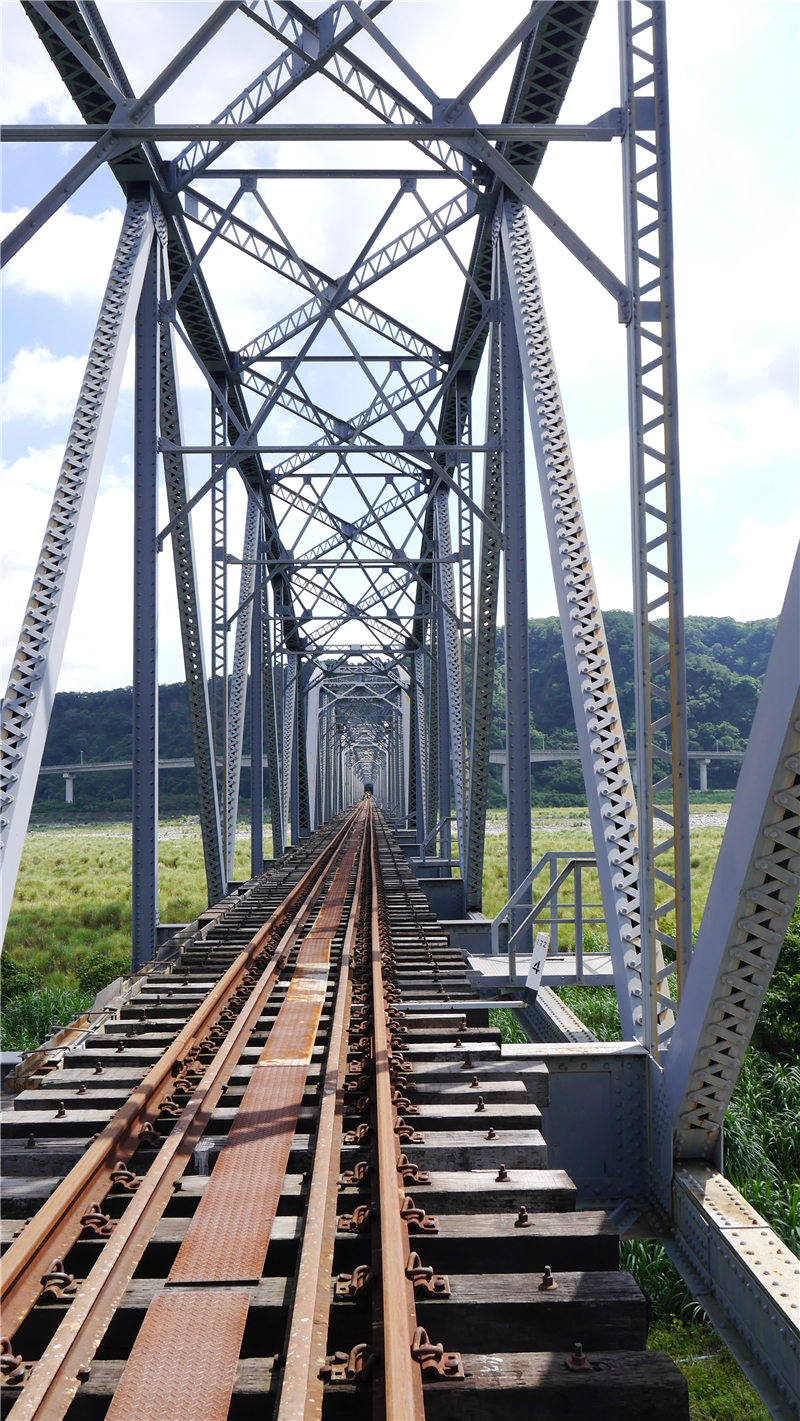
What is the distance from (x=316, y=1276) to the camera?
2.73 metres

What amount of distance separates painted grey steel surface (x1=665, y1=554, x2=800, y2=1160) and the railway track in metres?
0.72

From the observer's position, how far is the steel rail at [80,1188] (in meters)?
2.73

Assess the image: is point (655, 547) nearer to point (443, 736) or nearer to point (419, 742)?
point (443, 736)

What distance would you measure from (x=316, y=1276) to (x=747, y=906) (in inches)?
74.3

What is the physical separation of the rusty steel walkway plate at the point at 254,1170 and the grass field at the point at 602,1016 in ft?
6.34

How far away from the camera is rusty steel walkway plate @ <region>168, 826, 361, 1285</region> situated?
2947mm

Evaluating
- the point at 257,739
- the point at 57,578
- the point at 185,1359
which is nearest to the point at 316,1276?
the point at 185,1359

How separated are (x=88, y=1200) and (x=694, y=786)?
49906mm

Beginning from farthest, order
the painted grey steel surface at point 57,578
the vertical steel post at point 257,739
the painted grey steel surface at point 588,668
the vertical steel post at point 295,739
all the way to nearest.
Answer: the vertical steel post at point 295,739, the vertical steel post at point 257,739, the painted grey steel surface at point 57,578, the painted grey steel surface at point 588,668

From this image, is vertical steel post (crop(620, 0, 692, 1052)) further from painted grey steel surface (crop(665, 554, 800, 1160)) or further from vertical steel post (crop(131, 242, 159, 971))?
vertical steel post (crop(131, 242, 159, 971))

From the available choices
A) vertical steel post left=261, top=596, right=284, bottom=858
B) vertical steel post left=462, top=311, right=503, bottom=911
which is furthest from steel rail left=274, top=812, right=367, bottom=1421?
vertical steel post left=261, top=596, right=284, bottom=858

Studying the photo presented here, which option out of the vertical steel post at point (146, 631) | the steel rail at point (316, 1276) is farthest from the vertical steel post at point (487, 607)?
the steel rail at point (316, 1276)

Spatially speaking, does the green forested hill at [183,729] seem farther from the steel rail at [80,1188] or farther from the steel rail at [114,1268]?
the steel rail at [114,1268]

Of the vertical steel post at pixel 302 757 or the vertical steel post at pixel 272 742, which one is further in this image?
the vertical steel post at pixel 302 757
